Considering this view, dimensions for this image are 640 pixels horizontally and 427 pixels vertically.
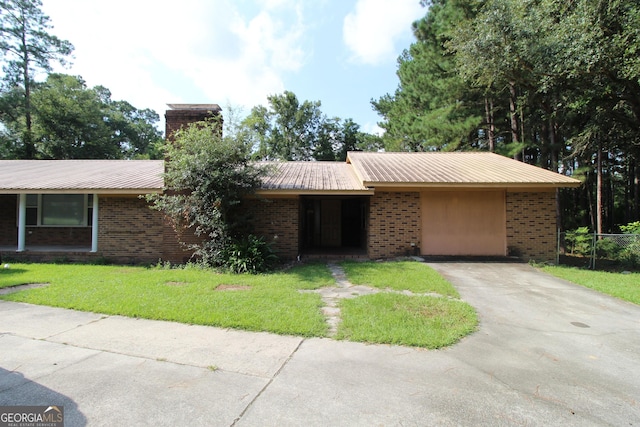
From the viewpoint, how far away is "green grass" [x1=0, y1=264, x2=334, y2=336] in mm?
4477

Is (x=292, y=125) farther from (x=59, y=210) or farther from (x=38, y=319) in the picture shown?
(x=38, y=319)

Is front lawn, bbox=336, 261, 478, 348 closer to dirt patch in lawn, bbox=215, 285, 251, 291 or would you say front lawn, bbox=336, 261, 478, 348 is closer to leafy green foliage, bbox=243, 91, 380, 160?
dirt patch in lawn, bbox=215, 285, 251, 291

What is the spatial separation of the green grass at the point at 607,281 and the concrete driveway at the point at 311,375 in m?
2.18

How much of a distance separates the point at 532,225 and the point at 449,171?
295cm

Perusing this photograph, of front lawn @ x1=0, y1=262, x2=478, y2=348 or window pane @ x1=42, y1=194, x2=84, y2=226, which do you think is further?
window pane @ x1=42, y1=194, x2=84, y2=226

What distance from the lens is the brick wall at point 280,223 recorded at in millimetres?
9859

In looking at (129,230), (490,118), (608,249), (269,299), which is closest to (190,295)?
(269,299)

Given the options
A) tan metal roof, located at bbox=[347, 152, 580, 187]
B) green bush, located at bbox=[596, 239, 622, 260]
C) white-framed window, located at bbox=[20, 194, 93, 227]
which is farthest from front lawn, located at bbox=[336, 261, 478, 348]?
white-framed window, located at bbox=[20, 194, 93, 227]

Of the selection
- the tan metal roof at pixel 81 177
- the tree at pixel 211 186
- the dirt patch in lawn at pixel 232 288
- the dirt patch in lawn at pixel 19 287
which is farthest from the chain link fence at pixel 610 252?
the dirt patch in lawn at pixel 19 287

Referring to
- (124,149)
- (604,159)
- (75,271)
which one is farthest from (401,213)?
(124,149)

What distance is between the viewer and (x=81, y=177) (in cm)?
1100

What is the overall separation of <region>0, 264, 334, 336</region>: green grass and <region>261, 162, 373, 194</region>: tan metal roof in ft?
7.85

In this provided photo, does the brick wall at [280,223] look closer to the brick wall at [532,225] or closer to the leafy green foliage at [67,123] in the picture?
the brick wall at [532,225]

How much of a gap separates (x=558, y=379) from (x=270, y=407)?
108 inches
